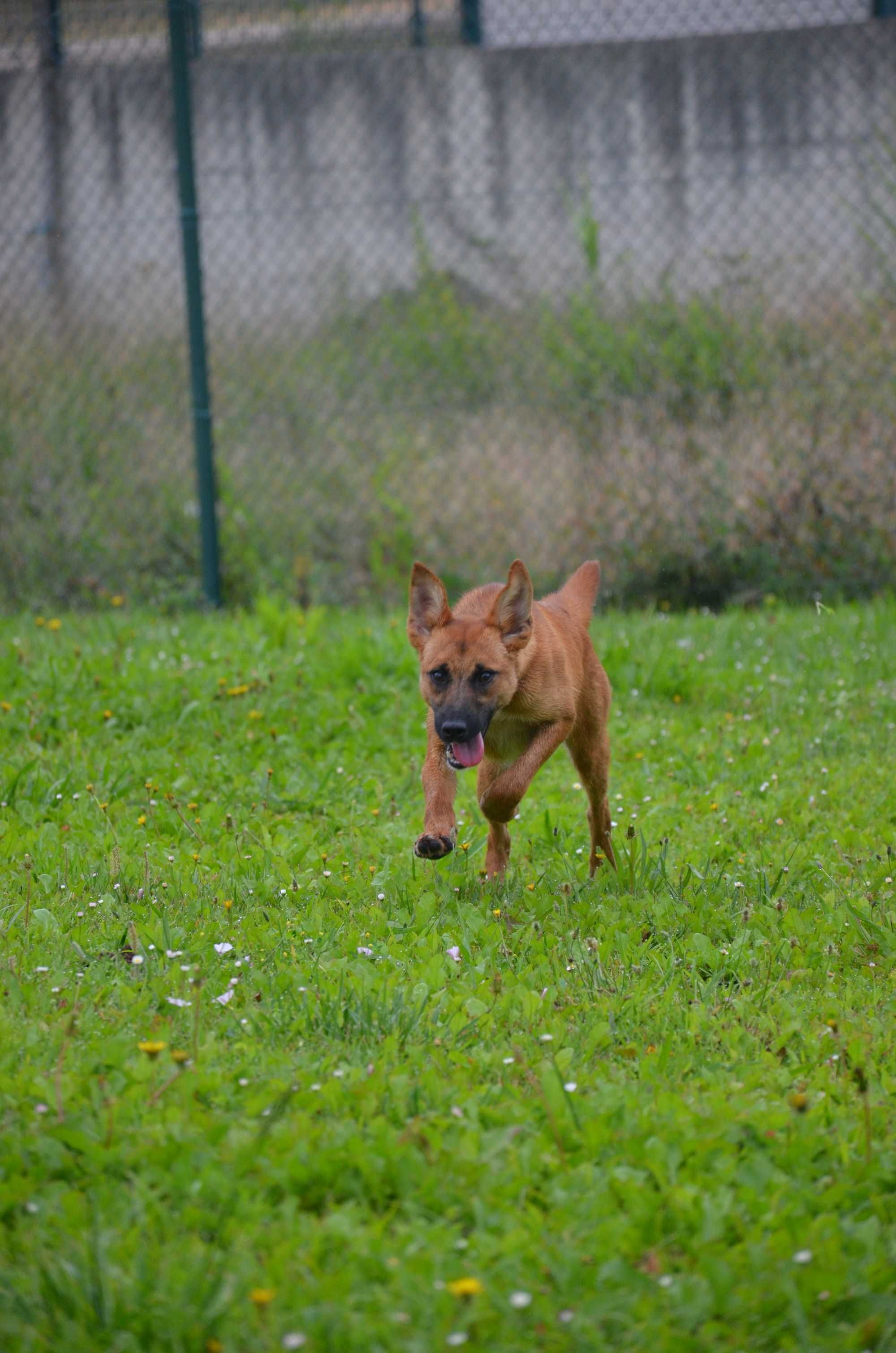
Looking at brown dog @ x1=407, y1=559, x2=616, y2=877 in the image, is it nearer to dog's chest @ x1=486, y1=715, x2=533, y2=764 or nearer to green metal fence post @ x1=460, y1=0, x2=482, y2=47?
dog's chest @ x1=486, y1=715, x2=533, y2=764

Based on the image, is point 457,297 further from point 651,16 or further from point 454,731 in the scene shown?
point 454,731

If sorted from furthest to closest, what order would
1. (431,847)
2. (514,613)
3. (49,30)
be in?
(49,30) → (514,613) → (431,847)

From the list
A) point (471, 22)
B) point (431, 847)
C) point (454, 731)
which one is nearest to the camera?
point (431, 847)

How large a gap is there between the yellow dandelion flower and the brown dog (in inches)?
60.0

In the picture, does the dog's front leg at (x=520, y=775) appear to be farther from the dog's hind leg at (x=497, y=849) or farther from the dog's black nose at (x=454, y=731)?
the dog's black nose at (x=454, y=731)

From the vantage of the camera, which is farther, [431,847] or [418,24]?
[418,24]

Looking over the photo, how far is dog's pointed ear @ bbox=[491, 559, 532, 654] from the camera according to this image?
3.91 m

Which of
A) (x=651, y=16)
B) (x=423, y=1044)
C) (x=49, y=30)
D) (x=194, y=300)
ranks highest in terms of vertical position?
(x=49, y=30)

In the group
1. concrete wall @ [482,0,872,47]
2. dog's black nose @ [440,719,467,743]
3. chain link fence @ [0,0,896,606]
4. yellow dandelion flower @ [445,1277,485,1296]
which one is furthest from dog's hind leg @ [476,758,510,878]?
concrete wall @ [482,0,872,47]

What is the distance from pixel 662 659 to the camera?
600 cm

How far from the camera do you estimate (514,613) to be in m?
3.96

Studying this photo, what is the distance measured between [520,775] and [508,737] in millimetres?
318

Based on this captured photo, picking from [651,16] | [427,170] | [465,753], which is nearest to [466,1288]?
[465,753]

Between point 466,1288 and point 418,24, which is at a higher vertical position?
point 418,24
